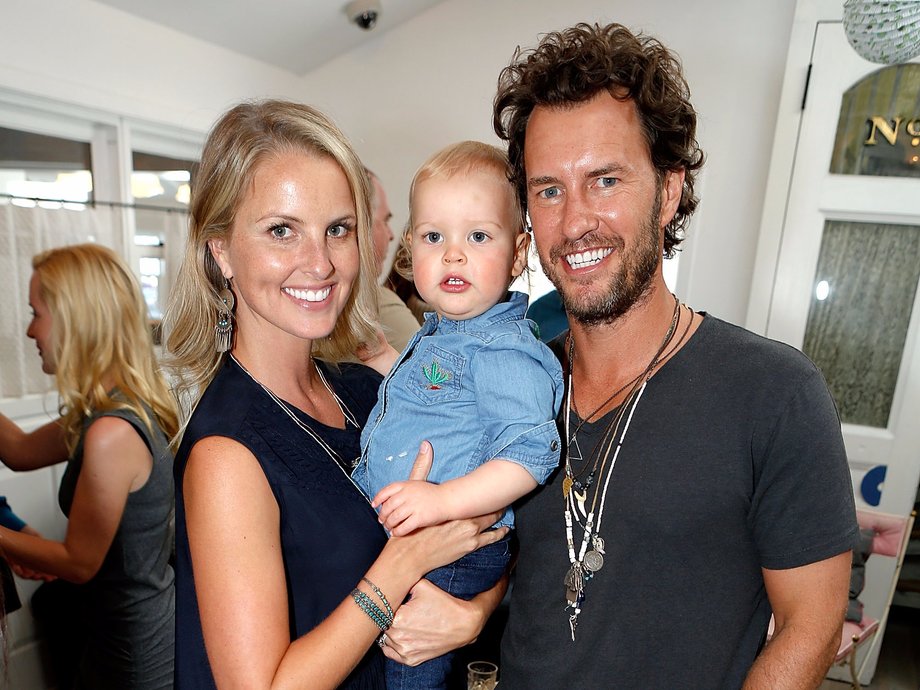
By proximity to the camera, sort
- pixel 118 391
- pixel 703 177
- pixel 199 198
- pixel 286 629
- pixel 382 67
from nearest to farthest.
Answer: pixel 286 629 → pixel 199 198 → pixel 118 391 → pixel 703 177 → pixel 382 67

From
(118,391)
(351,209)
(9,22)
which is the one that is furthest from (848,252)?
(9,22)

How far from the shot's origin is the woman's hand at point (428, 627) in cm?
112

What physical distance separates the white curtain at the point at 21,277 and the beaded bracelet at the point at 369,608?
2.40 m

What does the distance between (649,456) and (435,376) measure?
43cm

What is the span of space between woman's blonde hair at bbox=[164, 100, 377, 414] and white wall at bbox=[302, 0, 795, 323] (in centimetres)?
201

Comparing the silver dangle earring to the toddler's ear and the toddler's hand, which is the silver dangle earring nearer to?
the toddler's hand

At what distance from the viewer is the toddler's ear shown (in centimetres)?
128

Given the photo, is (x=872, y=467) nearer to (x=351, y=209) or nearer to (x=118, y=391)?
(x=351, y=209)

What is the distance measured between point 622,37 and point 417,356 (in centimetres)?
79

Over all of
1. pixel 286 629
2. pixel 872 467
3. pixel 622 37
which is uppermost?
pixel 622 37

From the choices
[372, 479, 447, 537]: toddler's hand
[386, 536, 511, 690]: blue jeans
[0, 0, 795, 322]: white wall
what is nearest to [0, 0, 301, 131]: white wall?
[0, 0, 795, 322]: white wall

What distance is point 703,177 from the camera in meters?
3.35

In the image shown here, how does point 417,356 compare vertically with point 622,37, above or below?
below

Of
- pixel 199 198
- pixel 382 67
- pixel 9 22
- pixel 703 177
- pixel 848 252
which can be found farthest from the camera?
pixel 382 67
